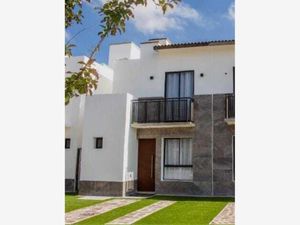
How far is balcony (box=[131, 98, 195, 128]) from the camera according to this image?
990 cm

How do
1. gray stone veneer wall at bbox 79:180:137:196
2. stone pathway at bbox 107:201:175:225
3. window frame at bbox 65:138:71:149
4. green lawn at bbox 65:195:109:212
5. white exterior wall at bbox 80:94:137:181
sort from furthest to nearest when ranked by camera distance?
window frame at bbox 65:138:71:149 < white exterior wall at bbox 80:94:137:181 < gray stone veneer wall at bbox 79:180:137:196 < green lawn at bbox 65:195:109:212 < stone pathway at bbox 107:201:175:225

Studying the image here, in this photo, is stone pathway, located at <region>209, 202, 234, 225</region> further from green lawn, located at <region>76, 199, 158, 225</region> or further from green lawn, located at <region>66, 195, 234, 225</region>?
green lawn, located at <region>76, 199, 158, 225</region>

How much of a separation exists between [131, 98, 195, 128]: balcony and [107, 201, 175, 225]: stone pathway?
96.2 inches

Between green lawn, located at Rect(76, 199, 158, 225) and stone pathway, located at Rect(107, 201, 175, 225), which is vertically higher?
stone pathway, located at Rect(107, 201, 175, 225)

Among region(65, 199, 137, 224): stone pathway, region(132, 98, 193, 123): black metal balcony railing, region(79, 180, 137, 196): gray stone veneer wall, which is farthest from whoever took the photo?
region(132, 98, 193, 123): black metal balcony railing

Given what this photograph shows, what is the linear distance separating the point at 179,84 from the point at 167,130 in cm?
136

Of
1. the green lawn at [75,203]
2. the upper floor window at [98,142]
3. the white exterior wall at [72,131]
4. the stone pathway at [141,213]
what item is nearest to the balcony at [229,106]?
the stone pathway at [141,213]

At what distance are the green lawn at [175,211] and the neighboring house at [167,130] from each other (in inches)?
38.2

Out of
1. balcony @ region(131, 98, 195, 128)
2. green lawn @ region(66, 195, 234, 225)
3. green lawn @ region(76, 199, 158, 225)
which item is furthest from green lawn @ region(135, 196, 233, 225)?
balcony @ region(131, 98, 195, 128)

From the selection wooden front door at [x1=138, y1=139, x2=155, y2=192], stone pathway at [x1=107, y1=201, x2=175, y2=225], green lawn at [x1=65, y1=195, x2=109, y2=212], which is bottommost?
green lawn at [x1=65, y1=195, x2=109, y2=212]
